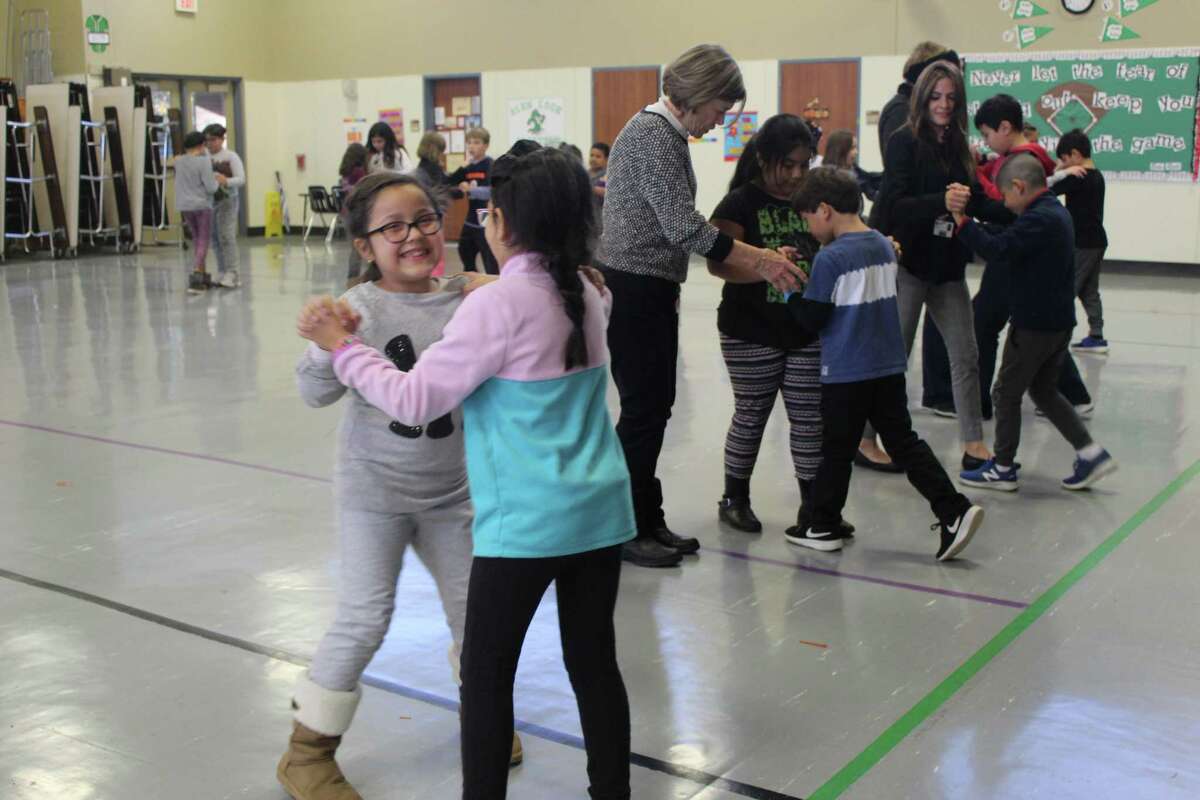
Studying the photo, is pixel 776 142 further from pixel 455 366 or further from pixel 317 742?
pixel 317 742

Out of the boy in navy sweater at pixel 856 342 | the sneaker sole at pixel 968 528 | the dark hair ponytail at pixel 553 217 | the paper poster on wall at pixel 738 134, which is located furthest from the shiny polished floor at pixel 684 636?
the paper poster on wall at pixel 738 134

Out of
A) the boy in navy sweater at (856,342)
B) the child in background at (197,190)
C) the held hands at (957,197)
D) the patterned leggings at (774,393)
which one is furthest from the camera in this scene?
the child in background at (197,190)

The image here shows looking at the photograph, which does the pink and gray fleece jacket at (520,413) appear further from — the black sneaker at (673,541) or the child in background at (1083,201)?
the child in background at (1083,201)

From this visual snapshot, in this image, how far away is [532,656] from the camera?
307 cm

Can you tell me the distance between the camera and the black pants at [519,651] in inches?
77.7

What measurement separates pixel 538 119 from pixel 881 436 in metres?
13.1

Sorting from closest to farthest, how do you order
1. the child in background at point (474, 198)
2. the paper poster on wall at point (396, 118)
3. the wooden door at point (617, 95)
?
the child in background at point (474, 198)
the wooden door at point (617, 95)
the paper poster on wall at point (396, 118)

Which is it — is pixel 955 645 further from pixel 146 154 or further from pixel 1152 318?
pixel 146 154

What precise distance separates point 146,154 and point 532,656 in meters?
14.1

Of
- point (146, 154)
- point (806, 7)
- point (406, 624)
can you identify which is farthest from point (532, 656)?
point (146, 154)

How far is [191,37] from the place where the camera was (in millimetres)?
17344

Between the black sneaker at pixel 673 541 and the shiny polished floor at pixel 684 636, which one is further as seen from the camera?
the black sneaker at pixel 673 541

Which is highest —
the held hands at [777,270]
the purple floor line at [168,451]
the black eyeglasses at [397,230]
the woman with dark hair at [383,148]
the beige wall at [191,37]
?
the beige wall at [191,37]

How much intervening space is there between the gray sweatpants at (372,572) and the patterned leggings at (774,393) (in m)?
1.77
